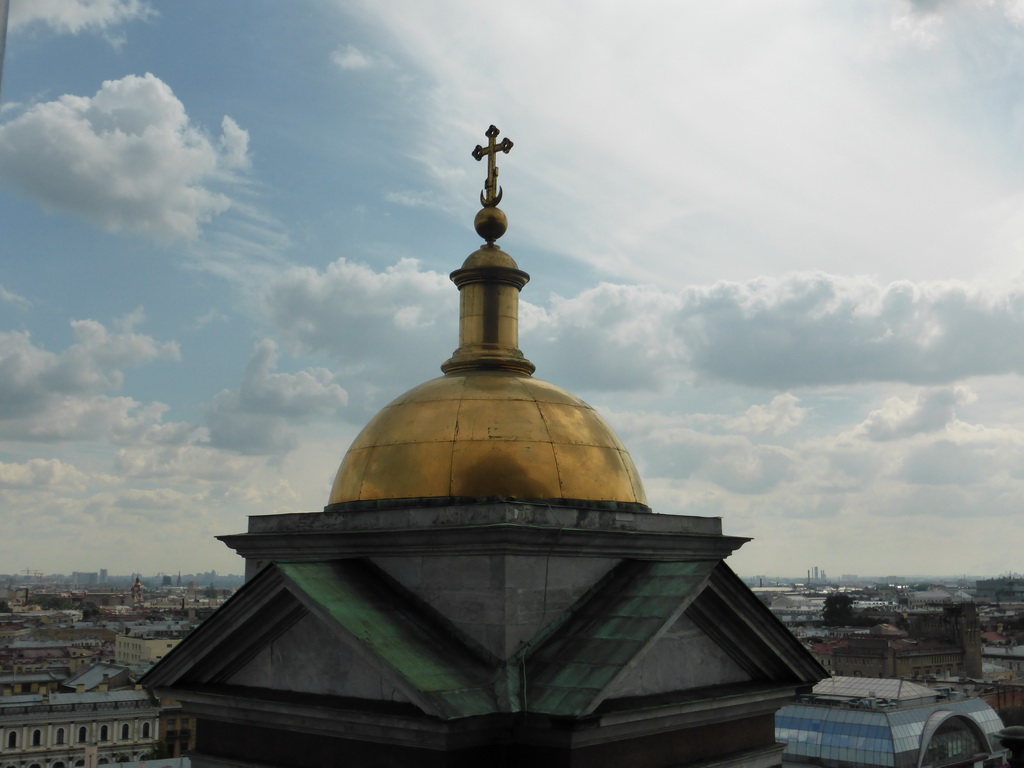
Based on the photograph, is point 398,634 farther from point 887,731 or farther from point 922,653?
Answer: point 922,653

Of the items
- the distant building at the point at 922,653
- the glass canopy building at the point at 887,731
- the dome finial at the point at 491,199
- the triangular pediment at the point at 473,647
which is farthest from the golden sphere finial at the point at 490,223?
the distant building at the point at 922,653

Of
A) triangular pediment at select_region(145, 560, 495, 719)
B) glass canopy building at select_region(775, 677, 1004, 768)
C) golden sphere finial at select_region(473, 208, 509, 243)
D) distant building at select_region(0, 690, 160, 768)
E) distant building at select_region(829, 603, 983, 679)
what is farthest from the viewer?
distant building at select_region(829, 603, 983, 679)

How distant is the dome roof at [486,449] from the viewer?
12906 millimetres

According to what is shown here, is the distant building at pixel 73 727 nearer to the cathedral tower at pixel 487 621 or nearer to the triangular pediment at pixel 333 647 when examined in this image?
the triangular pediment at pixel 333 647

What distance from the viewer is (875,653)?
11269 cm

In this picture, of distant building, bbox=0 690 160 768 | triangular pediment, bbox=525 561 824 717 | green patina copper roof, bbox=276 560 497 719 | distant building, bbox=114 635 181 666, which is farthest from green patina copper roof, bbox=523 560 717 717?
distant building, bbox=114 635 181 666

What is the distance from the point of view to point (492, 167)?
52.9ft

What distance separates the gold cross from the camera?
15.9 meters

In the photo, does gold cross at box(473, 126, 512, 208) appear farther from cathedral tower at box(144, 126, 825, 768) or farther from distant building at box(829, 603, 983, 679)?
distant building at box(829, 603, 983, 679)

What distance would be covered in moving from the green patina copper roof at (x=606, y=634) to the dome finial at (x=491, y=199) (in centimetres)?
559

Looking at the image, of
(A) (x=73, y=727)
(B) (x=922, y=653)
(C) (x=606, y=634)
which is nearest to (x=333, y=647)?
(C) (x=606, y=634)

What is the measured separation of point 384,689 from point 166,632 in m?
115

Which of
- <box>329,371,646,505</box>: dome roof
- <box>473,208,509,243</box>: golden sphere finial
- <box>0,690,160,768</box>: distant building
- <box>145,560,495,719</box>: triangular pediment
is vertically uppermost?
<box>473,208,509,243</box>: golden sphere finial

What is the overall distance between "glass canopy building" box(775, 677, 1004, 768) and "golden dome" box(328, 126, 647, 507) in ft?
169
